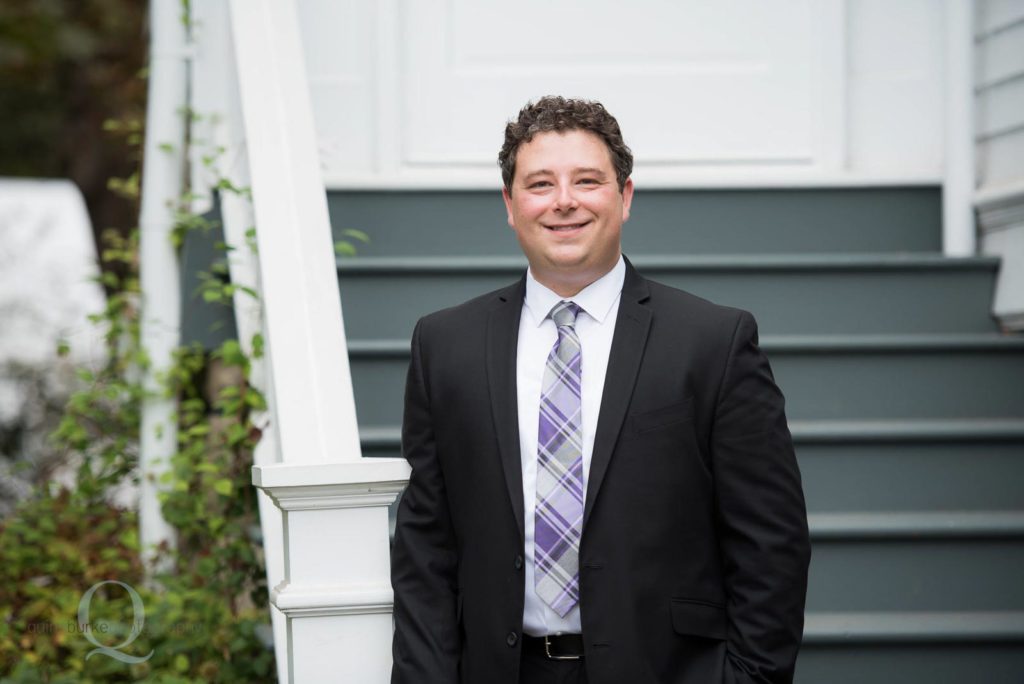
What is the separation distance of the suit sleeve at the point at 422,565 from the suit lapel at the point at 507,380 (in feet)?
0.50

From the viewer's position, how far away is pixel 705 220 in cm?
461

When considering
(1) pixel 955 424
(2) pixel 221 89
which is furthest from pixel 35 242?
(1) pixel 955 424

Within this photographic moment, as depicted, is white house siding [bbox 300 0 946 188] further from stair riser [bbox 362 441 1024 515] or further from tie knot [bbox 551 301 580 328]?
tie knot [bbox 551 301 580 328]

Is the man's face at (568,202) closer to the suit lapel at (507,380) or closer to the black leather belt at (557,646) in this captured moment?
the suit lapel at (507,380)

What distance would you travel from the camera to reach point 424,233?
4570 millimetres

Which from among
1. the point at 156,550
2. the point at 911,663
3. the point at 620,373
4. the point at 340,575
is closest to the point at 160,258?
the point at 156,550

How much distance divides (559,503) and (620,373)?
0.25 metres

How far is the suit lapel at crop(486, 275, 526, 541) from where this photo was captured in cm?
216

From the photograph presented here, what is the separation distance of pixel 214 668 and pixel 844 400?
6.79ft

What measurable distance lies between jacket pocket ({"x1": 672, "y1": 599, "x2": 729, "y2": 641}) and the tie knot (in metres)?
0.53

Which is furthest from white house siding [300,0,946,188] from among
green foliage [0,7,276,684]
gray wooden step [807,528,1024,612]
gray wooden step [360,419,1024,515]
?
gray wooden step [807,528,1024,612]

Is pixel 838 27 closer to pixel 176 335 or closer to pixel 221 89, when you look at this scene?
pixel 221 89

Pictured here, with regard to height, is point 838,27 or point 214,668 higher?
point 838,27

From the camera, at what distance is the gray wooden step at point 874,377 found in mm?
3926
